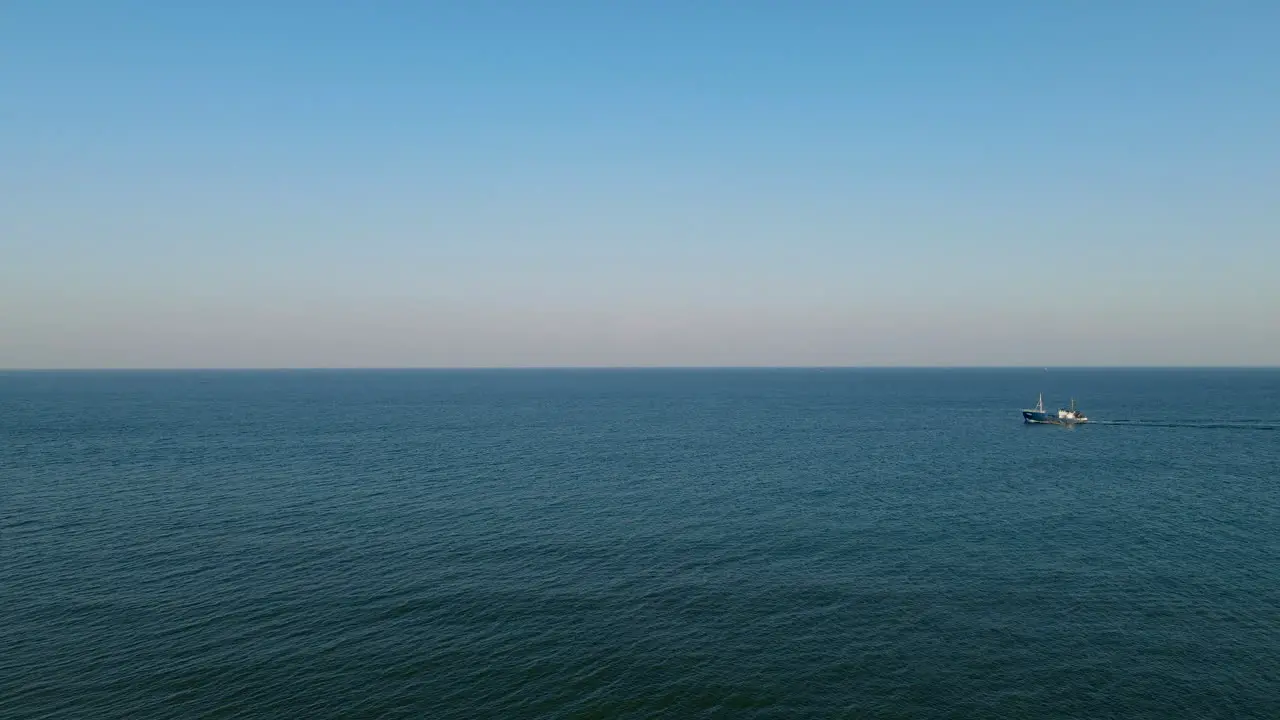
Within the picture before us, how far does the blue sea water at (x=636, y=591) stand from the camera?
4534 centimetres

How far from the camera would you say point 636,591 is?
62.5 meters

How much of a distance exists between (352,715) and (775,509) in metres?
61.0

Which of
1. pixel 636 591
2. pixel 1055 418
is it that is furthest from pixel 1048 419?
pixel 636 591

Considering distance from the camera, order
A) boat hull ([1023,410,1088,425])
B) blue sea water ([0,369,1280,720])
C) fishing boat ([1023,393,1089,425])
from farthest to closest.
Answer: boat hull ([1023,410,1088,425]), fishing boat ([1023,393,1089,425]), blue sea water ([0,369,1280,720])

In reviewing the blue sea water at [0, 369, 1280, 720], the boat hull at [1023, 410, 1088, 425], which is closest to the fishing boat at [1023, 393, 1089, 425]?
the boat hull at [1023, 410, 1088, 425]

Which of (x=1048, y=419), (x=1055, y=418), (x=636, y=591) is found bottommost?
(x=636, y=591)

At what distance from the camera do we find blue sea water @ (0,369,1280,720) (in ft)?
149

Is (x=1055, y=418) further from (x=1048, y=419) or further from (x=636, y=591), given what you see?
(x=636, y=591)

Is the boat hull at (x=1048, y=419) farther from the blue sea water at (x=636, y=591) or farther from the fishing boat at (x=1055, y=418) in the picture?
the blue sea water at (x=636, y=591)

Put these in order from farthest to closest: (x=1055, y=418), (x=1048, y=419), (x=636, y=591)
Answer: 1. (x=1048, y=419)
2. (x=1055, y=418)
3. (x=636, y=591)

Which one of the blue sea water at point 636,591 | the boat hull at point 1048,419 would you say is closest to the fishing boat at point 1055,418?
the boat hull at point 1048,419

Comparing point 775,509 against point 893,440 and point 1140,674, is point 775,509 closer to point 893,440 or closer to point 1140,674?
point 1140,674

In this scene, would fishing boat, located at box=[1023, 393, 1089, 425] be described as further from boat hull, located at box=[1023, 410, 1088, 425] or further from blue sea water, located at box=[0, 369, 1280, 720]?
blue sea water, located at box=[0, 369, 1280, 720]

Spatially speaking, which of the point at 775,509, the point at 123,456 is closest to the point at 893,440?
the point at 775,509
